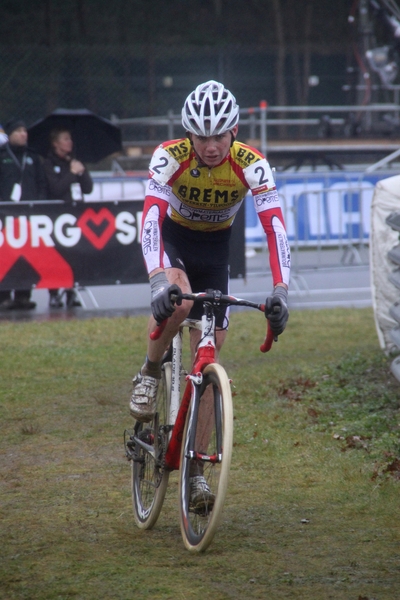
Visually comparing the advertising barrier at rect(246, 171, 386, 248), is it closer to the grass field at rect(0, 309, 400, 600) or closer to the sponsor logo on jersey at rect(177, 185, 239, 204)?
the grass field at rect(0, 309, 400, 600)

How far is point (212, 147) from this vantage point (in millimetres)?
4480

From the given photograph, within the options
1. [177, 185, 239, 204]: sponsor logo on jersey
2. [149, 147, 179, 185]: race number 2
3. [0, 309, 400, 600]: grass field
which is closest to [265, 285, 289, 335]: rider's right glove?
[177, 185, 239, 204]: sponsor logo on jersey

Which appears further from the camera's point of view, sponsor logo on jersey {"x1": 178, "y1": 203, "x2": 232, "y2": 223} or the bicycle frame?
sponsor logo on jersey {"x1": 178, "y1": 203, "x2": 232, "y2": 223}

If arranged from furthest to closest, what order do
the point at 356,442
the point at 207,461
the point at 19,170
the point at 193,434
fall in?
1. the point at 19,170
2. the point at 356,442
3. the point at 193,434
4. the point at 207,461

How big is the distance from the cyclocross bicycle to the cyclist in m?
0.08

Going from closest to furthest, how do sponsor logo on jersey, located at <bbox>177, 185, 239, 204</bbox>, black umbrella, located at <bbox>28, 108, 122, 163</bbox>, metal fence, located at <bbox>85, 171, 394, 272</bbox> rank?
sponsor logo on jersey, located at <bbox>177, 185, 239, 204</bbox>
black umbrella, located at <bbox>28, 108, 122, 163</bbox>
metal fence, located at <bbox>85, 171, 394, 272</bbox>

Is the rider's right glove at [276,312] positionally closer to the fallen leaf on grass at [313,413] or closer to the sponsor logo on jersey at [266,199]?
the sponsor logo on jersey at [266,199]

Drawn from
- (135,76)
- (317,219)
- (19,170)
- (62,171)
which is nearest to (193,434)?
(19,170)

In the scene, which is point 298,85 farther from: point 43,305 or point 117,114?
point 43,305

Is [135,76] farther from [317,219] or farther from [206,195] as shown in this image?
[206,195]

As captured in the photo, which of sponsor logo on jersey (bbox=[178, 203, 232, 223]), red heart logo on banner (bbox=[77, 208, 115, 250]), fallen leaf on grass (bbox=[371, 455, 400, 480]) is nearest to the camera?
sponsor logo on jersey (bbox=[178, 203, 232, 223])

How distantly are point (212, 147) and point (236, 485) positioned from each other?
205 centimetres

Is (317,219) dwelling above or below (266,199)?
below

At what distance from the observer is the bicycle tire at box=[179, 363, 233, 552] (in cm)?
392
